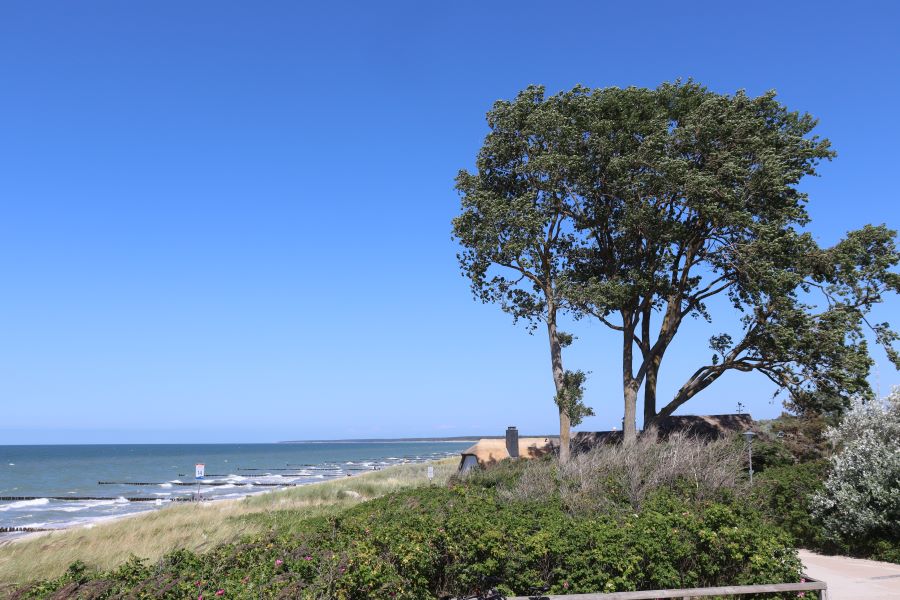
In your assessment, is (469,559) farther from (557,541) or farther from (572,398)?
(572,398)

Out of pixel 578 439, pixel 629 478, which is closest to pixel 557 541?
pixel 629 478

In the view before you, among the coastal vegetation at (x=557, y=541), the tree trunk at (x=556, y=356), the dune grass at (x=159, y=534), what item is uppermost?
the tree trunk at (x=556, y=356)

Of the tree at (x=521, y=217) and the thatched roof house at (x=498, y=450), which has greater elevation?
the tree at (x=521, y=217)

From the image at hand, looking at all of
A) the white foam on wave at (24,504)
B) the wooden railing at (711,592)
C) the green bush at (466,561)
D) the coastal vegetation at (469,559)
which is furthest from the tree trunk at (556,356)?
the white foam on wave at (24,504)

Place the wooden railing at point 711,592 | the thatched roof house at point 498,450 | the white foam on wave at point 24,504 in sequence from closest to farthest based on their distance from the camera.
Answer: the wooden railing at point 711,592 → the thatched roof house at point 498,450 → the white foam on wave at point 24,504

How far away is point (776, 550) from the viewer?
9.71m

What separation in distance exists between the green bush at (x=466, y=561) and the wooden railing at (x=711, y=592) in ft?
1.03

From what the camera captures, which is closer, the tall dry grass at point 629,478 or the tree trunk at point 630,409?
the tall dry grass at point 629,478

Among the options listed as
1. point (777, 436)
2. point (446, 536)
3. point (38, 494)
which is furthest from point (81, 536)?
point (38, 494)

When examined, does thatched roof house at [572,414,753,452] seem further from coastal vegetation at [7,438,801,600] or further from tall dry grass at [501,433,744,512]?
coastal vegetation at [7,438,801,600]

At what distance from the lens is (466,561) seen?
9039 mm

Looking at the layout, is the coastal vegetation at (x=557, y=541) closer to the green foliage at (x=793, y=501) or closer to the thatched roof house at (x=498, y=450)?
the green foliage at (x=793, y=501)

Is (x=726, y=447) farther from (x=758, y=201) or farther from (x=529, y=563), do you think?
(x=529, y=563)

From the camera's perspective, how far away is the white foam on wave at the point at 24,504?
1885 inches
